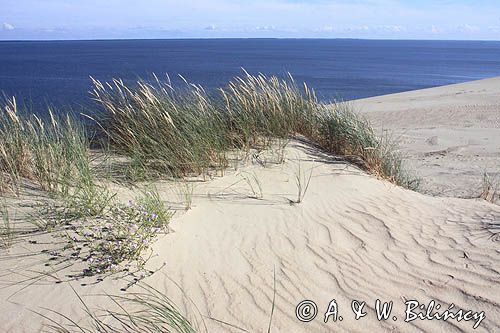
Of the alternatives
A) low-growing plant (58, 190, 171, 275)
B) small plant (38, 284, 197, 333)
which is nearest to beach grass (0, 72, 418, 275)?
low-growing plant (58, 190, 171, 275)

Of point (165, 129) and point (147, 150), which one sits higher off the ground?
point (165, 129)

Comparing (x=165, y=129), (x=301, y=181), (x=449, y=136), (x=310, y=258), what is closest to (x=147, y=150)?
(x=165, y=129)

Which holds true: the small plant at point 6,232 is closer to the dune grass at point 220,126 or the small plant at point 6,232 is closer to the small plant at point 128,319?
the small plant at point 128,319

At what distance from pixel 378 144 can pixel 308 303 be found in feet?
13.1

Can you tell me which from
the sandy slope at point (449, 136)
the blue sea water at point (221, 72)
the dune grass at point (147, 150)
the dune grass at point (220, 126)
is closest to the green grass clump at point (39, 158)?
the dune grass at point (147, 150)

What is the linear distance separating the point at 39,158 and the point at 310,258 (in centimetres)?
319

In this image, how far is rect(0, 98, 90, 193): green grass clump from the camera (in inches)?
197

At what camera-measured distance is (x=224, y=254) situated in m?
4.16

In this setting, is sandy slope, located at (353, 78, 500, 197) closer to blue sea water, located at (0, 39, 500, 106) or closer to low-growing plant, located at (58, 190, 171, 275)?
blue sea water, located at (0, 39, 500, 106)

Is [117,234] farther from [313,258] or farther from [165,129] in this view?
[165,129]

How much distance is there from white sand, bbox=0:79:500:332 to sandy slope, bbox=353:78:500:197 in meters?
2.09

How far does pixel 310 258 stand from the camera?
163 inches

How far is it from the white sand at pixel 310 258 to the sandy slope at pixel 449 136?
2.09 meters

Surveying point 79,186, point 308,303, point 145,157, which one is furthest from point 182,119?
point 308,303
